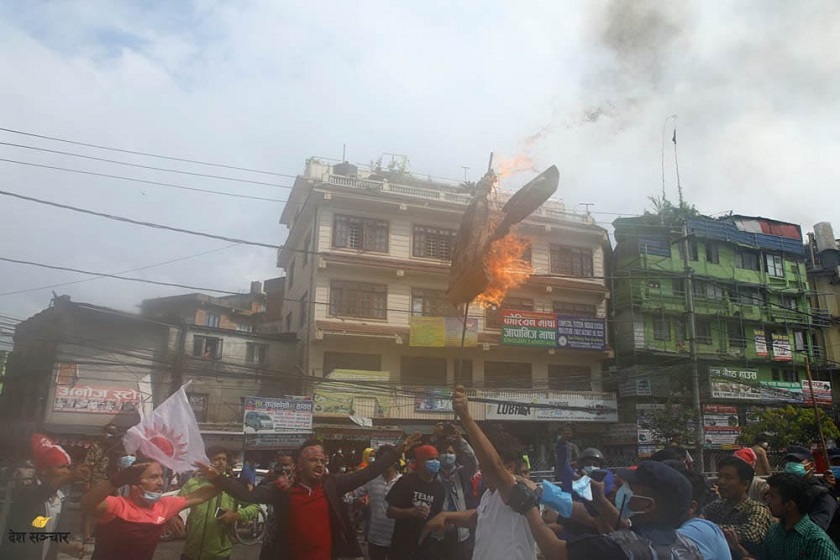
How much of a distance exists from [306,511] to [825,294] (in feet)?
146

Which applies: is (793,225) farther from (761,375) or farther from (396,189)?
(396,189)

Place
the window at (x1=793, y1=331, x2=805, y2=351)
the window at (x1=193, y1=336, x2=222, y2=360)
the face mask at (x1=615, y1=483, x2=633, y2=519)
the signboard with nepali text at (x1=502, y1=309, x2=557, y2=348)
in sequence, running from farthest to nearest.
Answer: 1. the window at (x1=793, y1=331, x2=805, y2=351)
2. the signboard with nepali text at (x1=502, y1=309, x2=557, y2=348)
3. the window at (x1=193, y1=336, x2=222, y2=360)
4. the face mask at (x1=615, y1=483, x2=633, y2=519)

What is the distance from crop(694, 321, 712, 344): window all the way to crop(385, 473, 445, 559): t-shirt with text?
31.5 meters

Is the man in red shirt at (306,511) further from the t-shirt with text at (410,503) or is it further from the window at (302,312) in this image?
the window at (302,312)

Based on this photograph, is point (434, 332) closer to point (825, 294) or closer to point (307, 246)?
point (307, 246)

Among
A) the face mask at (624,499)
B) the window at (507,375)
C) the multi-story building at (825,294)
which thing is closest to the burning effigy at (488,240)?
the face mask at (624,499)

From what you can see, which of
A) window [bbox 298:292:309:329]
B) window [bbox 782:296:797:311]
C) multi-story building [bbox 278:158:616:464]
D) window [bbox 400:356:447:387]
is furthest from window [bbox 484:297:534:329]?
window [bbox 782:296:797:311]

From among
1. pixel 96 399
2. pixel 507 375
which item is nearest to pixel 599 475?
pixel 96 399

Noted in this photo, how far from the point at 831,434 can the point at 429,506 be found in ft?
85.6

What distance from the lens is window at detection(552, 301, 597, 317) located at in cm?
3048

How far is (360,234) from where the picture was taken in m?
28.2

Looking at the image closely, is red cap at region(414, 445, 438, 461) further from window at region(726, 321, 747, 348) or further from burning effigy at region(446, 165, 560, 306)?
window at region(726, 321, 747, 348)

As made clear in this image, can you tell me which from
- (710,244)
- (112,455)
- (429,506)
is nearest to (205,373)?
(112,455)

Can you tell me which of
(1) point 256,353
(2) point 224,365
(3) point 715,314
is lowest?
(2) point 224,365
